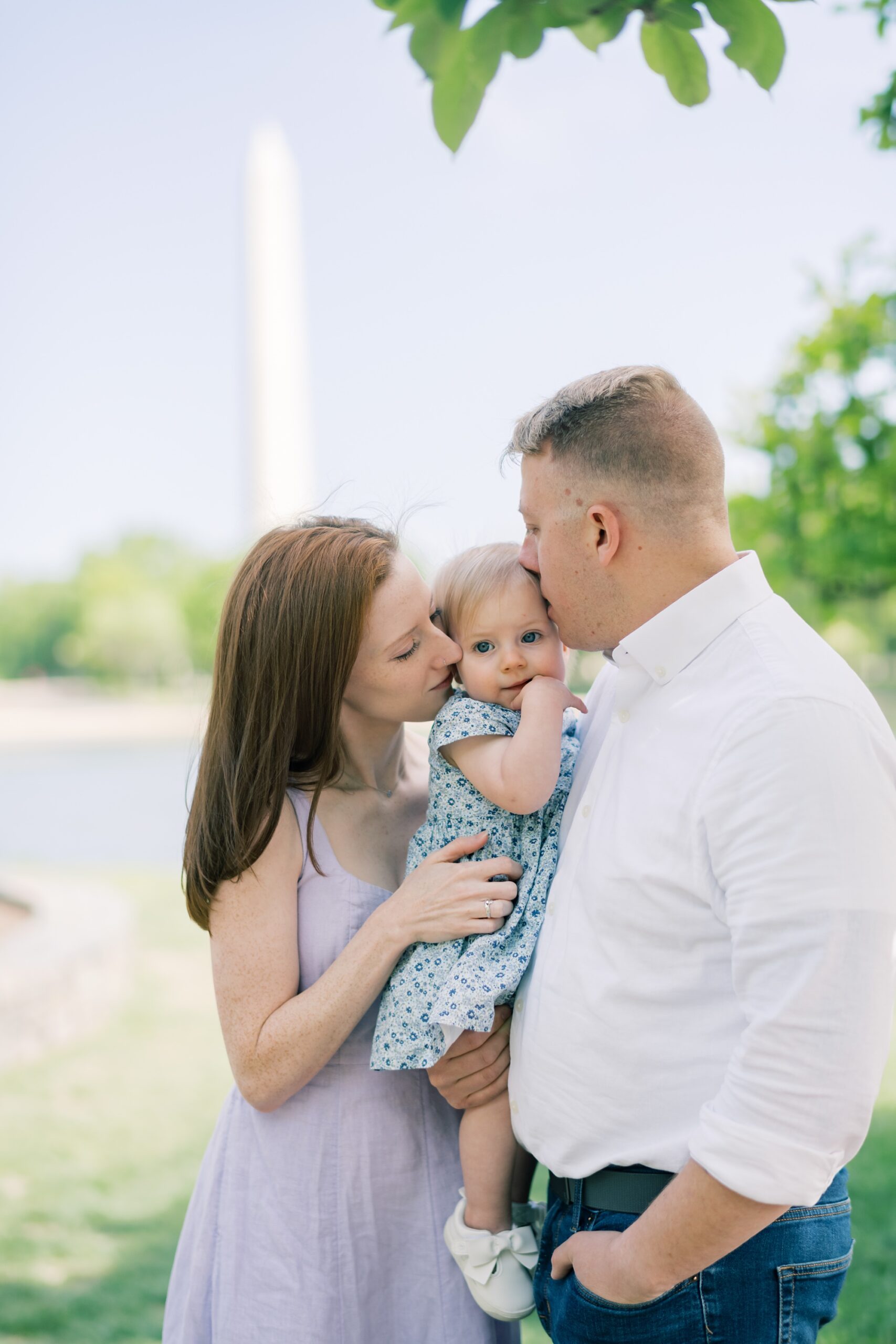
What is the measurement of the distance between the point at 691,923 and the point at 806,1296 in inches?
25.7

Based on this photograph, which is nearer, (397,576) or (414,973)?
(414,973)

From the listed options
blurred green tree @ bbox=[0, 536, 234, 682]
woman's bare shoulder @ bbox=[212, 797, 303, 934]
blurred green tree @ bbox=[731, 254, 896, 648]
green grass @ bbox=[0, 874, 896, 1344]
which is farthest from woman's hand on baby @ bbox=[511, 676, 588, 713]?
blurred green tree @ bbox=[0, 536, 234, 682]

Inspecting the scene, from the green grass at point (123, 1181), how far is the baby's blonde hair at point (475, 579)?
302 cm

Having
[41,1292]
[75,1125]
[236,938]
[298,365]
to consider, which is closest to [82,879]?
[75,1125]

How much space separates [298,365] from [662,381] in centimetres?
2280

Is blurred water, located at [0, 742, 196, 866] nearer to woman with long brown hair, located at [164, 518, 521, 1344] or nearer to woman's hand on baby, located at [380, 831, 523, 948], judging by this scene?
woman with long brown hair, located at [164, 518, 521, 1344]

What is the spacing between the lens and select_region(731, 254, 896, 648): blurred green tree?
9820 millimetres

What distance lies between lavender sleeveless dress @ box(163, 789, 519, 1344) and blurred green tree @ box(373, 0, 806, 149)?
1.33m

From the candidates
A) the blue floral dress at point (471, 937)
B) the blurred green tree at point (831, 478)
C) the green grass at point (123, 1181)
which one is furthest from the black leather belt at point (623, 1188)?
the blurred green tree at point (831, 478)

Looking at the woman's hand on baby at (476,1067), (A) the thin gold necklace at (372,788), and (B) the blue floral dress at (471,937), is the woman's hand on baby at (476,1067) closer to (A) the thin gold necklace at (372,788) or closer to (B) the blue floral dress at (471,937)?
(B) the blue floral dress at (471,937)

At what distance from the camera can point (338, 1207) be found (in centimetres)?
207

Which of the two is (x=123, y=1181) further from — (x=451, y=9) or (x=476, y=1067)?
(x=451, y=9)

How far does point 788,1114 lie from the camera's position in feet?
4.76

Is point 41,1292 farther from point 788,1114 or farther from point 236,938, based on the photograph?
point 788,1114
